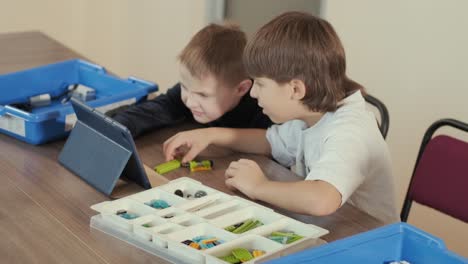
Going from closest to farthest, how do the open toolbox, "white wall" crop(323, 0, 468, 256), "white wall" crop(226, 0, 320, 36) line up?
the open toolbox → "white wall" crop(323, 0, 468, 256) → "white wall" crop(226, 0, 320, 36)

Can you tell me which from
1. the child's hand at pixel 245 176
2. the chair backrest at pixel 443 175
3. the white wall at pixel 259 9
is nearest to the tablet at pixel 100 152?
the child's hand at pixel 245 176

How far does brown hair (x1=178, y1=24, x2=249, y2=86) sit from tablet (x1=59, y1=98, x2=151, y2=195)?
299mm

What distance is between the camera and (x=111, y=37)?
3.95 m

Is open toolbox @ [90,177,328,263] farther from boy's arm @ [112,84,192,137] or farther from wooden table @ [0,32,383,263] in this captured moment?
boy's arm @ [112,84,192,137]

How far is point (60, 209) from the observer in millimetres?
1422

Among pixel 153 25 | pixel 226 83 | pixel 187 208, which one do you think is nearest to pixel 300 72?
pixel 226 83

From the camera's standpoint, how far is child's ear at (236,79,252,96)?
6.01 ft

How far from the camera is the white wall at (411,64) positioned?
2.58 meters

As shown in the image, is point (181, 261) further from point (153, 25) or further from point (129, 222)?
point (153, 25)

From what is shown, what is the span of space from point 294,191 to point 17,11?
2.56 metres

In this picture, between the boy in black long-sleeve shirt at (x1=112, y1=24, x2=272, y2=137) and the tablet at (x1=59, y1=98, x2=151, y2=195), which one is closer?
the tablet at (x1=59, y1=98, x2=151, y2=195)

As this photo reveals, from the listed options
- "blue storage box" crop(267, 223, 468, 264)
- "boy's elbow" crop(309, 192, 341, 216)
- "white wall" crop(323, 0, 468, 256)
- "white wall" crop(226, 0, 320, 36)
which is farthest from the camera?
"white wall" crop(226, 0, 320, 36)

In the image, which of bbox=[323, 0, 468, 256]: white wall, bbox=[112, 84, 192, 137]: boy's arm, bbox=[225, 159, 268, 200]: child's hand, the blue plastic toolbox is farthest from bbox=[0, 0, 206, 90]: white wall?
bbox=[225, 159, 268, 200]: child's hand

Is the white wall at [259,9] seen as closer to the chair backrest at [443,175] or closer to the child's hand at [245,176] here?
the chair backrest at [443,175]
